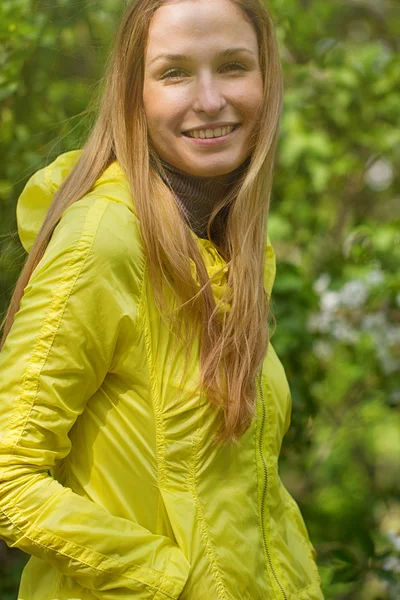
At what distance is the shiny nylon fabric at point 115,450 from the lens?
1.52 metres

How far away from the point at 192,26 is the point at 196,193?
1.06 feet

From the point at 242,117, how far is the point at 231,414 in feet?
1.93

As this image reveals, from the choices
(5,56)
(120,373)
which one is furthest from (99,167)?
(5,56)

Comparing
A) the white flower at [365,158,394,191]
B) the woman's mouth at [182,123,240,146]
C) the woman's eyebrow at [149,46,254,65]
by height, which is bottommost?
the white flower at [365,158,394,191]

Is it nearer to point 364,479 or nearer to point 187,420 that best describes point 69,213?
point 187,420

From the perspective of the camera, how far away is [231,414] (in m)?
1.69

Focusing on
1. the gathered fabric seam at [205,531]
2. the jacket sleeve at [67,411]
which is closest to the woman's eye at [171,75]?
the jacket sleeve at [67,411]

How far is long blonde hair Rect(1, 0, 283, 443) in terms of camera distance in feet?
5.57

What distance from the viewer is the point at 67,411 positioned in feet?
5.07

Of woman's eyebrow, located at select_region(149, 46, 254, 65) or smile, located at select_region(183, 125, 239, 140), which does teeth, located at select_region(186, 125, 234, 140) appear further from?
woman's eyebrow, located at select_region(149, 46, 254, 65)

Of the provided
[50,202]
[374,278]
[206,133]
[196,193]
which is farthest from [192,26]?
[374,278]

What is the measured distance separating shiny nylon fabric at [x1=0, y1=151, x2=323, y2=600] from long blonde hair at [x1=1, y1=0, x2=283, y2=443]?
4 cm

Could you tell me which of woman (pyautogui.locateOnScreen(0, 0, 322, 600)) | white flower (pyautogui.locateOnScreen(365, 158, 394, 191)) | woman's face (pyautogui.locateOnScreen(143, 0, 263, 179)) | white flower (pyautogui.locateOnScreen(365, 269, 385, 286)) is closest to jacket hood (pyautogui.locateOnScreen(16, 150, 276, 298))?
woman (pyautogui.locateOnScreen(0, 0, 322, 600))

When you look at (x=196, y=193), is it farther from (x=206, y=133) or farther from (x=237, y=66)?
(x=237, y=66)
